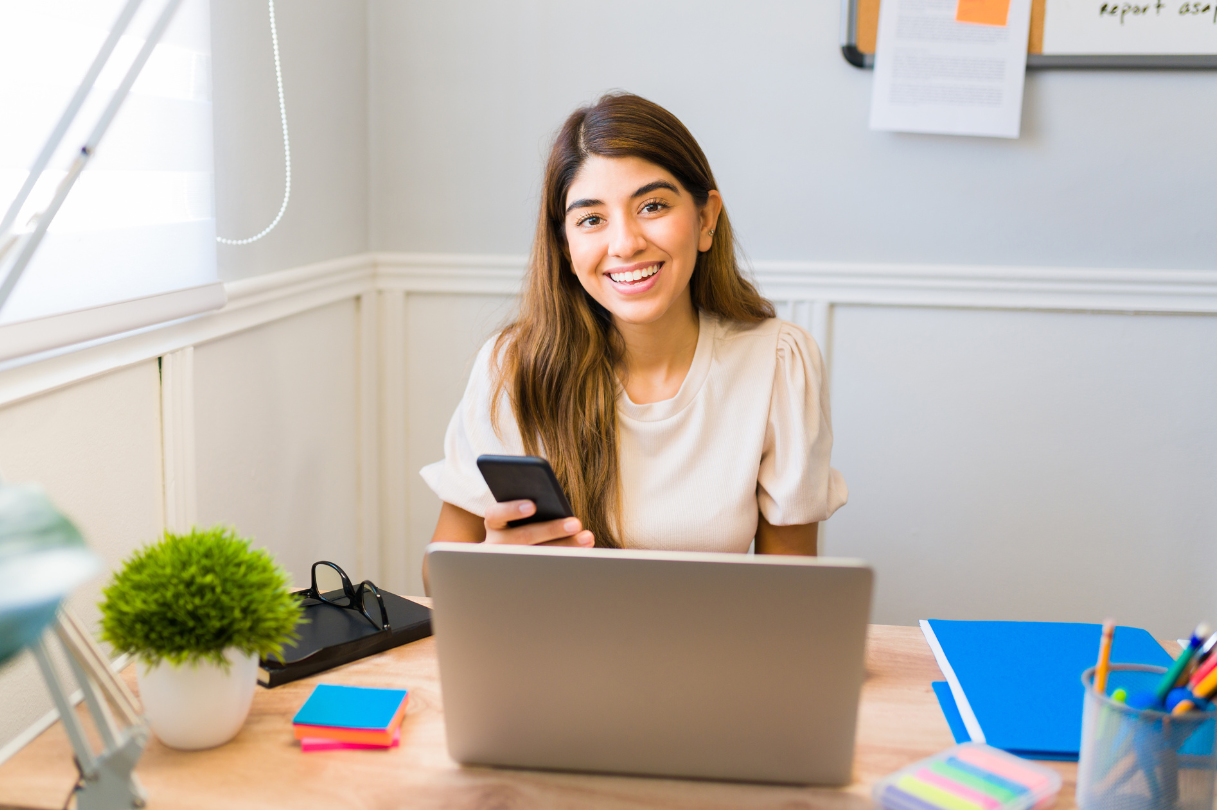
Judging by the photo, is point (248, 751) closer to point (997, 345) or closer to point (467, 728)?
point (467, 728)

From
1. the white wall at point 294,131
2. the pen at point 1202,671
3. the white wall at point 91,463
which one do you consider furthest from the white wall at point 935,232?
the pen at point 1202,671

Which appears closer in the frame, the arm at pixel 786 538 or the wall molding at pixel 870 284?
the arm at pixel 786 538

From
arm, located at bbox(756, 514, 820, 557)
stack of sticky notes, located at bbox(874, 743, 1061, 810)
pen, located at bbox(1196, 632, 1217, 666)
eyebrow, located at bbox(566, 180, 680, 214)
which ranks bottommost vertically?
arm, located at bbox(756, 514, 820, 557)

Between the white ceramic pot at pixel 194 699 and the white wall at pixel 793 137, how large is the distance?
1447 millimetres

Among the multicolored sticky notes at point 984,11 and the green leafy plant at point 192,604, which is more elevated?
the multicolored sticky notes at point 984,11

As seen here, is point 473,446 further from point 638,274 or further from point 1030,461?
point 1030,461

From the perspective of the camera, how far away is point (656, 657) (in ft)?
2.26

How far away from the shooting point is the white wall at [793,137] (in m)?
1.93

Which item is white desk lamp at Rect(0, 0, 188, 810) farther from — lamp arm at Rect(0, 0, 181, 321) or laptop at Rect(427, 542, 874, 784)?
laptop at Rect(427, 542, 874, 784)

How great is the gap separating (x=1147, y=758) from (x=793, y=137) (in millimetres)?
1552

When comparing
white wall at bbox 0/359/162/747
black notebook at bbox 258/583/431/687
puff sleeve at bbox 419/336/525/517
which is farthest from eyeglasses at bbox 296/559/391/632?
puff sleeve at bbox 419/336/525/517

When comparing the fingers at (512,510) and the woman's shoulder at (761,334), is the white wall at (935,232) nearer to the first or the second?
the woman's shoulder at (761,334)

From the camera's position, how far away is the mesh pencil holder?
641mm

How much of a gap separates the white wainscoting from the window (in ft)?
1.56
